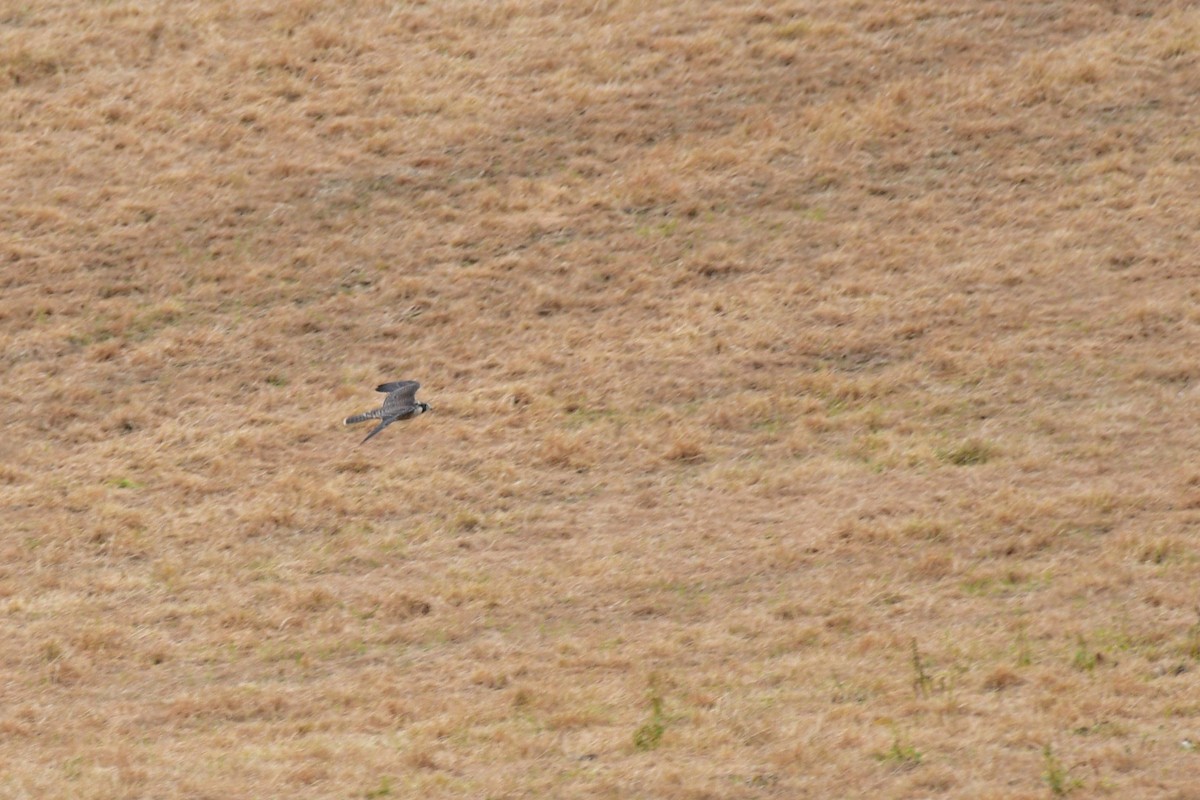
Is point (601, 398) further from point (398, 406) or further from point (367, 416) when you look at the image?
point (367, 416)

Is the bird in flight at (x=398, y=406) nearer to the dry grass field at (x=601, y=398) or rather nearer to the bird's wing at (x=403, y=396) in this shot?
the bird's wing at (x=403, y=396)

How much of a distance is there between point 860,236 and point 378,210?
6.11m

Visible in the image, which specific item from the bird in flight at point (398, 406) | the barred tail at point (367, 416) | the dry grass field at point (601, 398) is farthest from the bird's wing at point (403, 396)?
the dry grass field at point (601, 398)

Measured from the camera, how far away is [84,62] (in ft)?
80.1

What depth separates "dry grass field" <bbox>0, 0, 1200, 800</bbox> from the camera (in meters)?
12.4

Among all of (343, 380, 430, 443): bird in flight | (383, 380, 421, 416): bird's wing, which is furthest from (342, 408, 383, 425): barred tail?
(383, 380, 421, 416): bird's wing

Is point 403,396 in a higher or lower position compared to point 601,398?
higher

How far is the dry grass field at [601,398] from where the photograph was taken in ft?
40.8

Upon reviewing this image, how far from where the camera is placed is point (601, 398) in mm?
18188

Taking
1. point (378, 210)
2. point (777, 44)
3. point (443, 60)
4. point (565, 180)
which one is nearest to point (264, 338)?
point (378, 210)

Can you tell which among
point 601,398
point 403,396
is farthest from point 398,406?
point 601,398

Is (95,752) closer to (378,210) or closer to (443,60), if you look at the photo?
(378,210)

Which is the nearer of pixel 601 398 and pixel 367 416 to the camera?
pixel 367 416

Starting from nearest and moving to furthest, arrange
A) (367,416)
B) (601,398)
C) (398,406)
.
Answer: (367,416), (398,406), (601,398)
